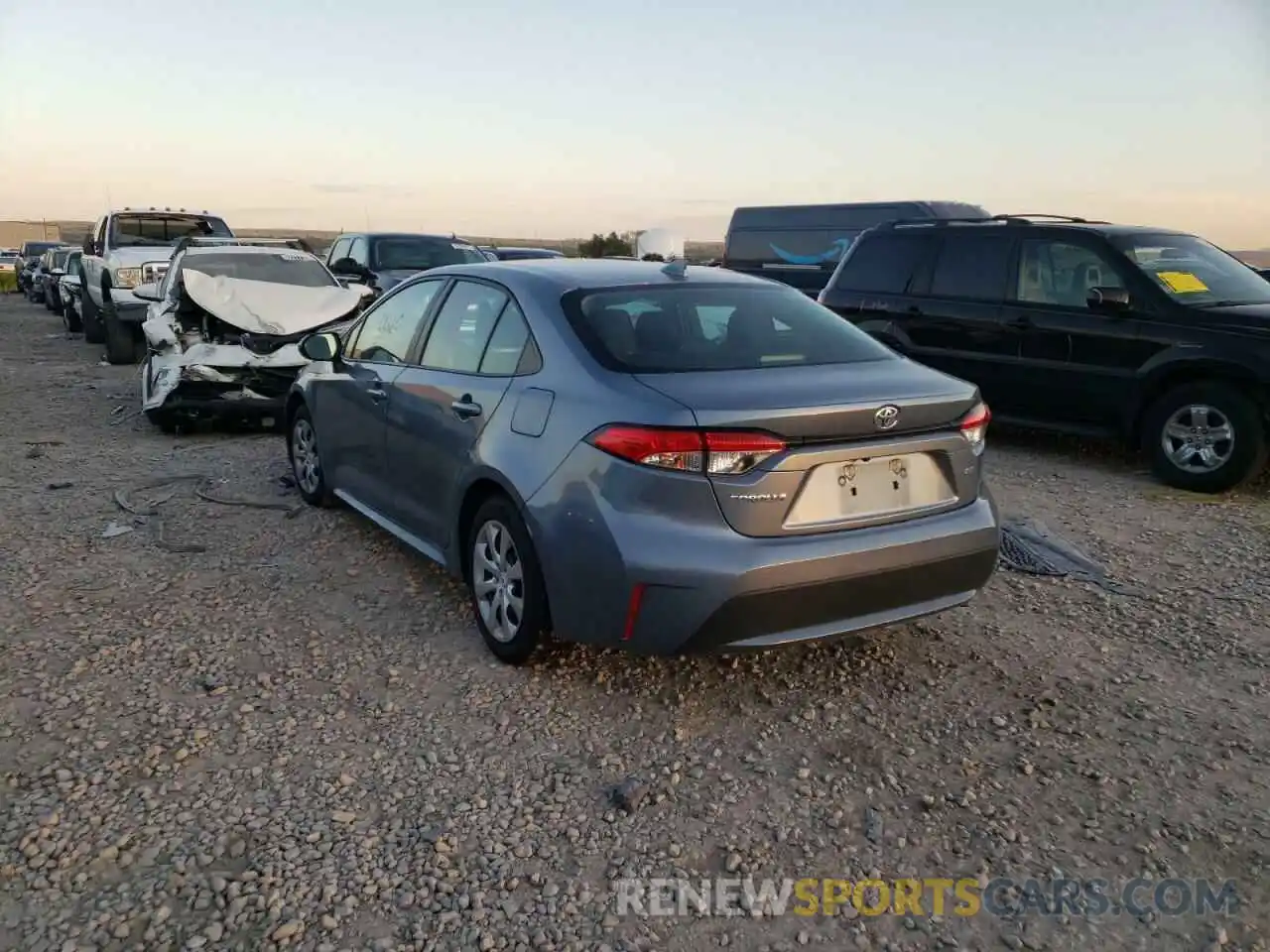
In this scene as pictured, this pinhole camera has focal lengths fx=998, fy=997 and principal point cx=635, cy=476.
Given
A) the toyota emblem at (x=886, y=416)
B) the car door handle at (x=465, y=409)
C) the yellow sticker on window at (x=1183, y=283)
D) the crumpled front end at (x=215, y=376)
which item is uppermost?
the yellow sticker on window at (x=1183, y=283)

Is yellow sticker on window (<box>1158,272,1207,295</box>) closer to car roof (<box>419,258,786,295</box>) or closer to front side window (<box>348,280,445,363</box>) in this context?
car roof (<box>419,258,786,295</box>)

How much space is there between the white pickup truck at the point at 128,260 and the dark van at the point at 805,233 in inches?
292

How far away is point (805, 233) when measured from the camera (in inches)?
575

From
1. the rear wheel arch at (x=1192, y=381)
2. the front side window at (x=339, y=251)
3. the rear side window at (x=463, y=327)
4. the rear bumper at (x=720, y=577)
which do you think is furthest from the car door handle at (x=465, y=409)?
the front side window at (x=339, y=251)

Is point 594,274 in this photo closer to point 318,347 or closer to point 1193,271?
point 318,347

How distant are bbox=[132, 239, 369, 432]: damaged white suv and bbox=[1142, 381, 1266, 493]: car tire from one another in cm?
→ 654

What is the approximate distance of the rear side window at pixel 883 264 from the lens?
8.52m

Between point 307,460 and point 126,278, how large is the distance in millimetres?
8280

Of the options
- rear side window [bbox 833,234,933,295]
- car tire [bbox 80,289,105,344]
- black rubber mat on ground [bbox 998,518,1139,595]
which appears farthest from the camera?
car tire [bbox 80,289,105,344]

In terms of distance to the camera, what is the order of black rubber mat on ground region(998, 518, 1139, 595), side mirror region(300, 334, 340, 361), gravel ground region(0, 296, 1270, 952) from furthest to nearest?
side mirror region(300, 334, 340, 361)
black rubber mat on ground region(998, 518, 1139, 595)
gravel ground region(0, 296, 1270, 952)

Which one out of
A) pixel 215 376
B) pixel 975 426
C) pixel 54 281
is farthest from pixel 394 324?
pixel 54 281

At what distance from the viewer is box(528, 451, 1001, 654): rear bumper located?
124 inches

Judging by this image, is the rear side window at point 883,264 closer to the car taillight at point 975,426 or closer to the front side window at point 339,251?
the car taillight at point 975,426

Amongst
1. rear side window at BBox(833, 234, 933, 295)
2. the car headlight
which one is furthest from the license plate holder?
the car headlight
